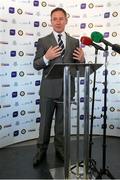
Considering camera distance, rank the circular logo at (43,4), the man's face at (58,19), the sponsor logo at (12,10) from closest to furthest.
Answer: the man's face at (58,19) < the sponsor logo at (12,10) < the circular logo at (43,4)

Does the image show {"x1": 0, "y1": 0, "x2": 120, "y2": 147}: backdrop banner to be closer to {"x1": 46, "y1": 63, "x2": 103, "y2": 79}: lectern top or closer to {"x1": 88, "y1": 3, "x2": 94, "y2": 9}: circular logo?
{"x1": 88, "y1": 3, "x2": 94, "y2": 9}: circular logo

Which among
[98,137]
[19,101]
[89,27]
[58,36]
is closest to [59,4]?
[89,27]

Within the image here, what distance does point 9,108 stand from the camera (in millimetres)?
3881

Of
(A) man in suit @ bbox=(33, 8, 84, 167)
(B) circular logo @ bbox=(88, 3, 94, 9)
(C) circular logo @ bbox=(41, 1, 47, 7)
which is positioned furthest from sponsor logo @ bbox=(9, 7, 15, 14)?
(B) circular logo @ bbox=(88, 3, 94, 9)

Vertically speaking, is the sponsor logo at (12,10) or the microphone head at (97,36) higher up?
the sponsor logo at (12,10)

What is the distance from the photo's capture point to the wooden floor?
9.75ft

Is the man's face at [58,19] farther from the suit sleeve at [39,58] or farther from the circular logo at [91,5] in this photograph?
the circular logo at [91,5]

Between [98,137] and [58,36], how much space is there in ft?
6.32

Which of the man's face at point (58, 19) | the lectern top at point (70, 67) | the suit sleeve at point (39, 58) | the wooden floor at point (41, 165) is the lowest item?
the wooden floor at point (41, 165)

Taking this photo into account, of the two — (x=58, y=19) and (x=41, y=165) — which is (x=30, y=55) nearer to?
(x=58, y=19)

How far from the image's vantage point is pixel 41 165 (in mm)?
3232

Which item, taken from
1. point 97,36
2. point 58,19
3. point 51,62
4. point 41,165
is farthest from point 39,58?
point 41,165

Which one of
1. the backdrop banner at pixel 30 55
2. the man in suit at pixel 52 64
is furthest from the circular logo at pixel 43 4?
→ the man in suit at pixel 52 64

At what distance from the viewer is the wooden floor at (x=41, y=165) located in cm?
297
